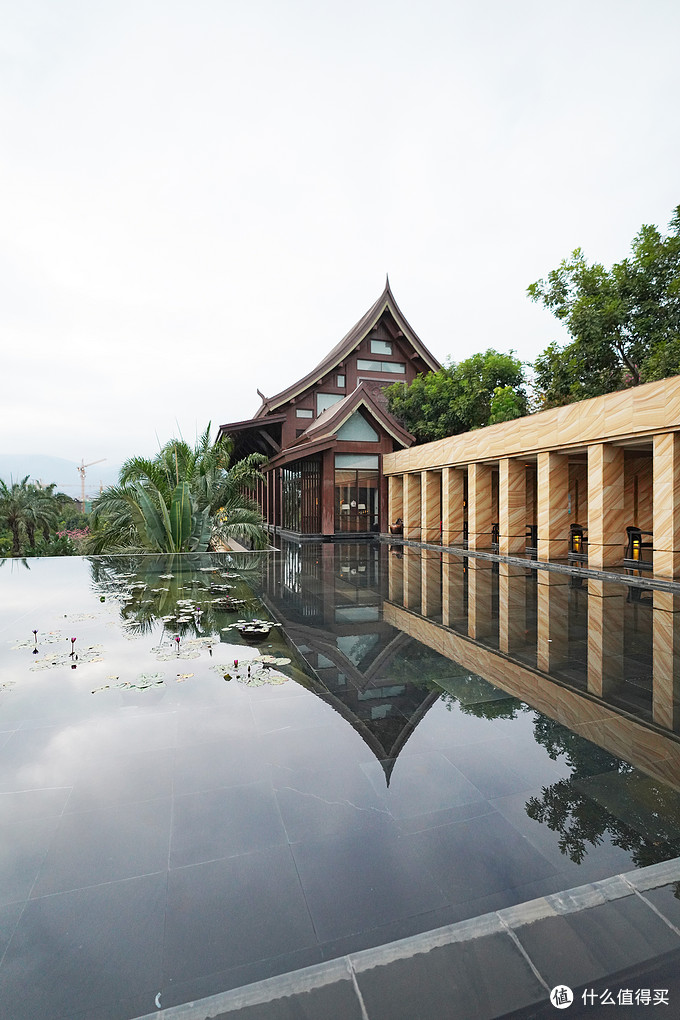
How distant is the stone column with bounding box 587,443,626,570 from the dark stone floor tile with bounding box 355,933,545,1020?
39.7 ft

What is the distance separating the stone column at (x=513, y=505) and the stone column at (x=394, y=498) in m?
8.37

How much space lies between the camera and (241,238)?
51906mm

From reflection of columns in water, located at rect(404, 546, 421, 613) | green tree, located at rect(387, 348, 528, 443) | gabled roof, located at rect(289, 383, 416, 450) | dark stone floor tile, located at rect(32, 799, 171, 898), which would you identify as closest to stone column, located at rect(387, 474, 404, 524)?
gabled roof, located at rect(289, 383, 416, 450)

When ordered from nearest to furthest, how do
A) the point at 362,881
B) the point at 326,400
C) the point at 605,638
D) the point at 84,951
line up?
the point at 84,951 → the point at 362,881 → the point at 605,638 → the point at 326,400

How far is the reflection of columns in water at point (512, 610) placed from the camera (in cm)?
623

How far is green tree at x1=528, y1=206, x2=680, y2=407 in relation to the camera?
717 inches

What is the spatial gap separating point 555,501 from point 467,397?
37.8 feet

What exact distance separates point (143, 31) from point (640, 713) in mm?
18999

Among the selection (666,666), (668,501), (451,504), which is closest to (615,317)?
(451,504)

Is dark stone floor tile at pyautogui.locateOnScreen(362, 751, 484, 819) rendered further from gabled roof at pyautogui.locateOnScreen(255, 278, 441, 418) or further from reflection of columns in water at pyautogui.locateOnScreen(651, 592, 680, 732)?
gabled roof at pyautogui.locateOnScreen(255, 278, 441, 418)

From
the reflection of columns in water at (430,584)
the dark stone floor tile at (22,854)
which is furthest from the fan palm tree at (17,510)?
the dark stone floor tile at (22,854)

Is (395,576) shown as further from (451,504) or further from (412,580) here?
(451,504)

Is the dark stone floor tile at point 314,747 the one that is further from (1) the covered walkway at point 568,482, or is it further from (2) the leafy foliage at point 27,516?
(2) the leafy foliage at point 27,516

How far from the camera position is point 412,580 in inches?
448
